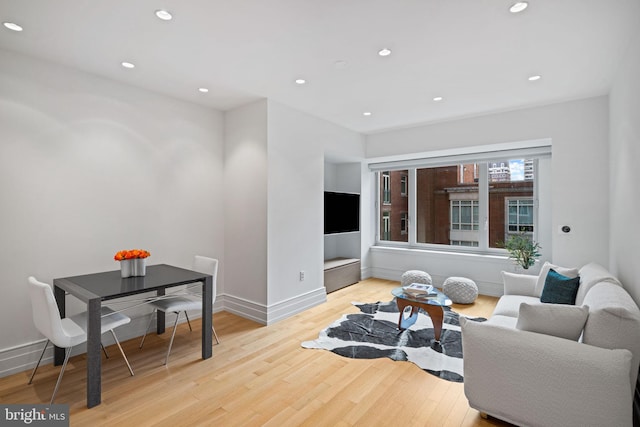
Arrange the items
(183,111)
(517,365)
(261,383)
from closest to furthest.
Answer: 1. (517,365)
2. (261,383)
3. (183,111)

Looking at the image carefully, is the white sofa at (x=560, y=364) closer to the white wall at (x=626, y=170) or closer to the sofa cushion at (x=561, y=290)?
the sofa cushion at (x=561, y=290)

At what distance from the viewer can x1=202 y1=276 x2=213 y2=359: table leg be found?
2.95 m

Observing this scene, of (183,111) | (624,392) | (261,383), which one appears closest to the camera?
(624,392)

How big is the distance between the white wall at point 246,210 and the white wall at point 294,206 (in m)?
0.11

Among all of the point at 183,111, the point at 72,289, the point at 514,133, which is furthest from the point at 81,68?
the point at 514,133

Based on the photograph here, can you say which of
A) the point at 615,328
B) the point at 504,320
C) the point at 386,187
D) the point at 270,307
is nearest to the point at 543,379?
the point at 615,328

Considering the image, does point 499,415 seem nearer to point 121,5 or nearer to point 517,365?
point 517,365

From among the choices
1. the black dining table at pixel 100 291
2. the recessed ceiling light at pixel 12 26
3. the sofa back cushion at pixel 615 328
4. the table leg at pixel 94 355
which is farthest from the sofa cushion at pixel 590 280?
the recessed ceiling light at pixel 12 26

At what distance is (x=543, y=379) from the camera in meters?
1.81

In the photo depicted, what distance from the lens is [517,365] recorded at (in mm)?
1890

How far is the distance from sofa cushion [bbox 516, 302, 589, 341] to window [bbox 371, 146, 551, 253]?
3429 mm

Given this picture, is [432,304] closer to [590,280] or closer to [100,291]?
[590,280]

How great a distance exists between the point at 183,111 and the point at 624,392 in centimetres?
455

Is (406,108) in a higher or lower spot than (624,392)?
higher
